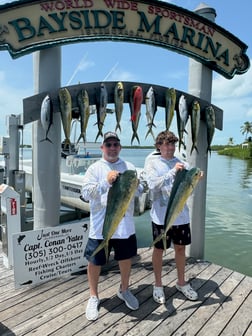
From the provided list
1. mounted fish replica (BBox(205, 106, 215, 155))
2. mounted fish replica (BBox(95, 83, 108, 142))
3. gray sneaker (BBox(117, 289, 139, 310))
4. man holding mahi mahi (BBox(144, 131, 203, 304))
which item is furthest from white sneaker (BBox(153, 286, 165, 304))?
mounted fish replica (BBox(205, 106, 215, 155))

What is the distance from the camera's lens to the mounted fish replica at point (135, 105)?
314cm

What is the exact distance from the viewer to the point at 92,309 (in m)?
2.56

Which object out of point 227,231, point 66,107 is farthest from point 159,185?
point 227,231

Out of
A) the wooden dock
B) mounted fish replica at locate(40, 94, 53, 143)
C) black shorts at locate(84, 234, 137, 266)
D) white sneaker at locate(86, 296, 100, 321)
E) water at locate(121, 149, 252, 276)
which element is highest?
mounted fish replica at locate(40, 94, 53, 143)

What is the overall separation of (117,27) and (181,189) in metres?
2.02

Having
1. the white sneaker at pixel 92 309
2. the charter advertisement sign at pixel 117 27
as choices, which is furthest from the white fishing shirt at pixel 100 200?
the charter advertisement sign at pixel 117 27

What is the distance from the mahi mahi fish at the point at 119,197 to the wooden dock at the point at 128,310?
32.1 inches

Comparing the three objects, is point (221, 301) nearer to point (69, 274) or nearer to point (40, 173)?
point (69, 274)

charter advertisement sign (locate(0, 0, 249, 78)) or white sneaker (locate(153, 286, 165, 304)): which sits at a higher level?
charter advertisement sign (locate(0, 0, 249, 78))

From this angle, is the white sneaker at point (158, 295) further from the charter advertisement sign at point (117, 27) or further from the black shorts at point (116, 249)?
the charter advertisement sign at point (117, 27)

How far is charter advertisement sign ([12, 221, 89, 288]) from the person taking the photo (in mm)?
3021

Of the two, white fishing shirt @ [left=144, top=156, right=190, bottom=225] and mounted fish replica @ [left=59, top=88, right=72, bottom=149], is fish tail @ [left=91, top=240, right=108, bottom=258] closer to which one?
white fishing shirt @ [left=144, top=156, right=190, bottom=225]

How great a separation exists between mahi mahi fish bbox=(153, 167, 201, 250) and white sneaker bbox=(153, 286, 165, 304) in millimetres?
760

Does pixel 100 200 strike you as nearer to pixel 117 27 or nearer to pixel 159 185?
pixel 159 185
